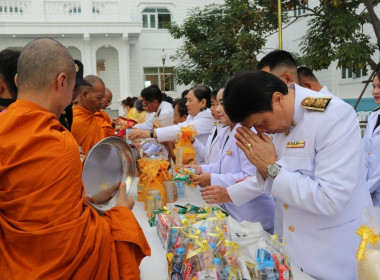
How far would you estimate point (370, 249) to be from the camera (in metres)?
1.05

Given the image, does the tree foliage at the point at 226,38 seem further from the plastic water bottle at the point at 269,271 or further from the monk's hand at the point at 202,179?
the plastic water bottle at the point at 269,271

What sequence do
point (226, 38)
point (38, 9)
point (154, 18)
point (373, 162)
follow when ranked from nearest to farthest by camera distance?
point (373, 162)
point (226, 38)
point (38, 9)
point (154, 18)

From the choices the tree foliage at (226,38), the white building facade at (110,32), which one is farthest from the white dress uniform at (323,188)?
the white building facade at (110,32)

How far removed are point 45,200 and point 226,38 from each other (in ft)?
30.0

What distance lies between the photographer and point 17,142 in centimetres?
104

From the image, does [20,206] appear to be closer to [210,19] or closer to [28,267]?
[28,267]

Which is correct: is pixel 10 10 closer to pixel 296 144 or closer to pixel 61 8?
pixel 61 8

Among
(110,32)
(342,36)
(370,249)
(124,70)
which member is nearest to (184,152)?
(370,249)

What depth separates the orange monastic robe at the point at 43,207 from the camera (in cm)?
104

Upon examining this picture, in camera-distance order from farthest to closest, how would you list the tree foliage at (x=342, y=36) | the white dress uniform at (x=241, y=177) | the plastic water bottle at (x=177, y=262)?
1. the tree foliage at (x=342, y=36)
2. the white dress uniform at (x=241, y=177)
3. the plastic water bottle at (x=177, y=262)

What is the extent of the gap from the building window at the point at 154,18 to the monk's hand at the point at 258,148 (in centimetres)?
2044

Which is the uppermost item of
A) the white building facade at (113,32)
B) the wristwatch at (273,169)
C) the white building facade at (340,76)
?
the white building facade at (113,32)

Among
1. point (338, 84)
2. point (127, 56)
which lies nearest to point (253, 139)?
point (338, 84)

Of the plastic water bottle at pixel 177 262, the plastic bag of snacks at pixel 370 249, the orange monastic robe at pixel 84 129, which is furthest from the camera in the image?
the orange monastic robe at pixel 84 129
